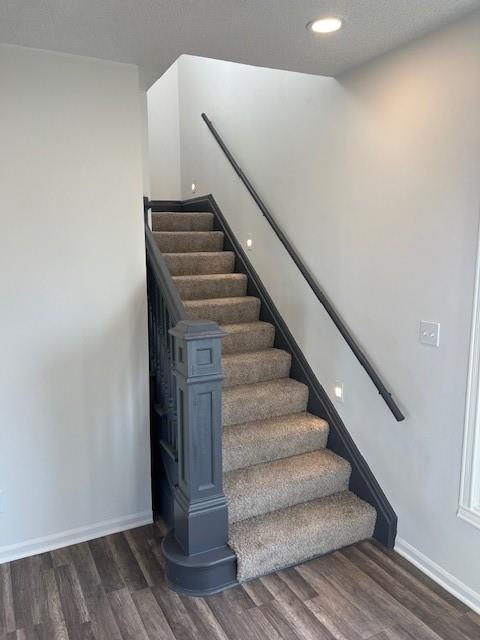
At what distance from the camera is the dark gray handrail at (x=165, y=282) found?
2338mm

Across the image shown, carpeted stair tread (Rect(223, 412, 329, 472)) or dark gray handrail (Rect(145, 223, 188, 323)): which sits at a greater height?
dark gray handrail (Rect(145, 223, 188, 323))

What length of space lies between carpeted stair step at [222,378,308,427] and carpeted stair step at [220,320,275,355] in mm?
314

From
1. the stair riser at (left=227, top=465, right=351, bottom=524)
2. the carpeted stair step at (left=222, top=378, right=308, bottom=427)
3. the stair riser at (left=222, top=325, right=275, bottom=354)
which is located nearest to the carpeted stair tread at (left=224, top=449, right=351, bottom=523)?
the stair riser at (left=227, top=465, right=351, bottom=524)

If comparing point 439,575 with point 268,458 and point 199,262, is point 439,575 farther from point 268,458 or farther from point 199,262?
point 199,262

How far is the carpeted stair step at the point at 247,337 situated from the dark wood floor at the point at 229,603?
1.40m

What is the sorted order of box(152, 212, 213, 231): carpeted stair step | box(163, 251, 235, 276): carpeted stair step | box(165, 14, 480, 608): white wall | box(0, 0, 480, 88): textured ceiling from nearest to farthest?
box(0, 0, 480, 88): textured ceiling → box(165, 14, 480, 608): white wall → box(163, 251, 235, 276): carpeted stair step → box(152, 212, 213, 231): carpeted stair step

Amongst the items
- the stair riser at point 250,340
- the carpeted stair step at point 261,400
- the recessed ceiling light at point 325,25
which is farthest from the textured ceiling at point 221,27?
the carpeted stair step at point 261,400

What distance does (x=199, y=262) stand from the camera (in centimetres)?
387

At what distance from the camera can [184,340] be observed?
2.09 m

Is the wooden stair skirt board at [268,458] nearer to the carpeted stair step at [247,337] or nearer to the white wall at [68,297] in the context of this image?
the carpeted stair step at [247,337]

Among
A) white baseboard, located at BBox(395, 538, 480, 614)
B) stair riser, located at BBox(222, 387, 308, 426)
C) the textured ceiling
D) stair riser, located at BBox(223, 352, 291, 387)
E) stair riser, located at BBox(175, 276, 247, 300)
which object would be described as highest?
the textured ceiling

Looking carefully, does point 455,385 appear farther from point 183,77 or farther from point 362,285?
point 183,77

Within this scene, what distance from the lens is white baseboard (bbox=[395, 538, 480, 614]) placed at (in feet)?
6.90

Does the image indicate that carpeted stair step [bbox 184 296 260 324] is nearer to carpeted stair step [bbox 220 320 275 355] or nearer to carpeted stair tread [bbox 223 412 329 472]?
carpeted stair step [bbox 220 320 275 355]
